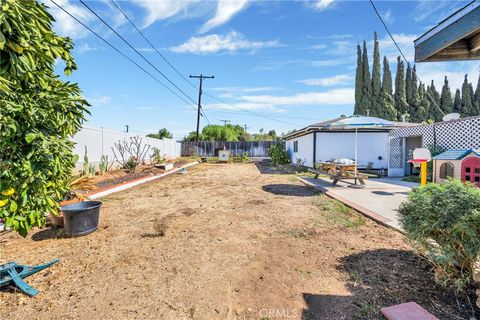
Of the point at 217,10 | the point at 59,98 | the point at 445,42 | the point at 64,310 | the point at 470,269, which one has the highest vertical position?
the point at 217,10

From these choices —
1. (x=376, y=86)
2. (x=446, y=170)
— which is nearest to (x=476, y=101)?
(x=376, y=86)

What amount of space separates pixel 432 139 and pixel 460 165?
3.70m

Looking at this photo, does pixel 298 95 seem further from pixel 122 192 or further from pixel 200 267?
pixel 200 267

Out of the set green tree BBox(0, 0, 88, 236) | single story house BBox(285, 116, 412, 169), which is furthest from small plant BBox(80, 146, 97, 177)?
single story house BBox(285, 116, 412, 169)

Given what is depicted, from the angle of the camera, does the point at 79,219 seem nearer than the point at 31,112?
No

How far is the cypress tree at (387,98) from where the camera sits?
104 feet

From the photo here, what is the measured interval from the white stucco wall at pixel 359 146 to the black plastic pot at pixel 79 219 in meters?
12.1

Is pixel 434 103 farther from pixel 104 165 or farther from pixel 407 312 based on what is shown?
pixel 407 312

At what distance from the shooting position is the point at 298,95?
2827cm

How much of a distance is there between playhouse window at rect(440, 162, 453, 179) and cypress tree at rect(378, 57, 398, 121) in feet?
89.4

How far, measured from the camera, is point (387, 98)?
32094 mm

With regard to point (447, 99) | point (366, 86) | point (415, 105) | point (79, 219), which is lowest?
point (79, 219)

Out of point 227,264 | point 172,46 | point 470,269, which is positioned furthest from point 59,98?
point 172,46

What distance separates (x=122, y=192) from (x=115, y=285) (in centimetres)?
573
